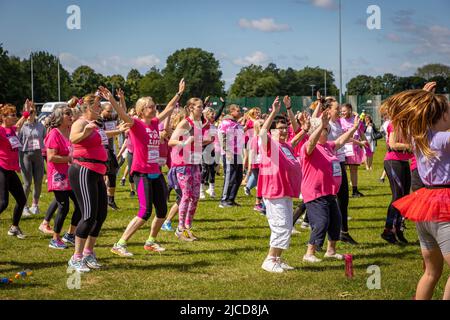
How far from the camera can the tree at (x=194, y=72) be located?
9306 cm

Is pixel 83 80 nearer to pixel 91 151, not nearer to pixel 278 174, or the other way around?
pixel 91 151

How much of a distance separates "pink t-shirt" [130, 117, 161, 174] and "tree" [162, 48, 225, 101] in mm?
84559

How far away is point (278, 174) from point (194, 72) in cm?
9093

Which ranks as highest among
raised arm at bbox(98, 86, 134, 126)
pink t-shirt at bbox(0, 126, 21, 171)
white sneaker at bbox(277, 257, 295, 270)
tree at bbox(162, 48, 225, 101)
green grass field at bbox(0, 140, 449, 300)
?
tree at bbox(162, 48, 225, 101)

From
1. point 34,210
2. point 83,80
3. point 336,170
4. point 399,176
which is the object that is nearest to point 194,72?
point 83,80

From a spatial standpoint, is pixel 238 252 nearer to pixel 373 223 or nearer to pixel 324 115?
pixel 324 115

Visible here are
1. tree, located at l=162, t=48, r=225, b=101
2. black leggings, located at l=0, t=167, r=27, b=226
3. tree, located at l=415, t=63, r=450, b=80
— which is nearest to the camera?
black leggings, located at l=0, t=167, r=27, b=226

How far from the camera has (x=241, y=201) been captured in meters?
13.1

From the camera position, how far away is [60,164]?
8.30 meters

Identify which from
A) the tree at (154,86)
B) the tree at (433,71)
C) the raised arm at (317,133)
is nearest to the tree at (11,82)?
the tree at (154,86)

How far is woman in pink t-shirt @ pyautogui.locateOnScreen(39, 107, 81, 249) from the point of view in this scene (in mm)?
7688

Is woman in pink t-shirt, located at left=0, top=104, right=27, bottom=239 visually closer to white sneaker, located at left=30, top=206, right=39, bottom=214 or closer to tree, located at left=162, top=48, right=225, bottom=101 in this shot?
white sneaker, located at left=30, top=206, right=39, bottom=214

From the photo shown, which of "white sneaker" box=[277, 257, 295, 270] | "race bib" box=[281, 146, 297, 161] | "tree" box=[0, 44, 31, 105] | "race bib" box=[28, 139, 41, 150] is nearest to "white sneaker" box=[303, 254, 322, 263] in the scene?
"white sneaker" box=[277, 257, 295, 270]
